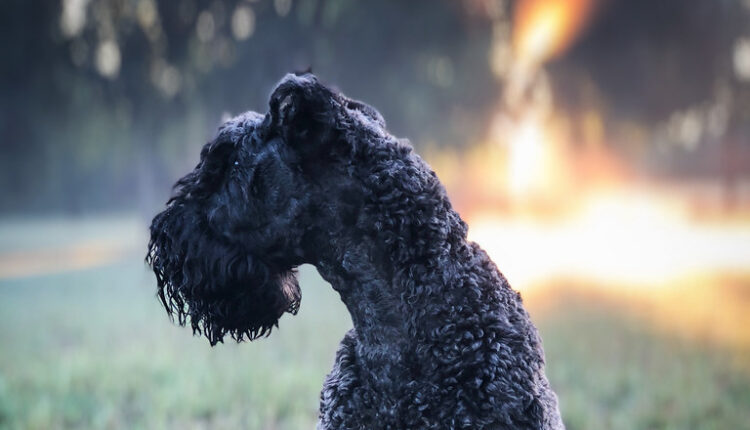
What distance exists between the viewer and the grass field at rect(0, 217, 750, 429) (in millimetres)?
5891

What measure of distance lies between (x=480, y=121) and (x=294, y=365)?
956 cm

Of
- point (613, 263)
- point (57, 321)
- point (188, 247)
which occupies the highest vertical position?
point (613, 263)

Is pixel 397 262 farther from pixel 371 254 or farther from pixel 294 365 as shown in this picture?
pixel 294 365

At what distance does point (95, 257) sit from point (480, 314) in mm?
22252

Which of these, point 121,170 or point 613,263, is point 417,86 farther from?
point 121,170

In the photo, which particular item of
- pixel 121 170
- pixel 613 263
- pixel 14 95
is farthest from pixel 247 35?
pixel 121 170

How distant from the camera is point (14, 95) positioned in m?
14.3

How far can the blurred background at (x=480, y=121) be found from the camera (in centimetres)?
985

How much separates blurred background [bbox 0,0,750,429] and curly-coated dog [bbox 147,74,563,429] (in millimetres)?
5673

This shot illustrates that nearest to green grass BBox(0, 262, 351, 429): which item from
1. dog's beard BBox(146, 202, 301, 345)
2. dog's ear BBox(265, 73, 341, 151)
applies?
dog's beard BBox(146, 202, 301, 345)

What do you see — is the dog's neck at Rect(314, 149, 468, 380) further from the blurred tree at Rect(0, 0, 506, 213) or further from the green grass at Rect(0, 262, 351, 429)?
the blurred tree at Rect(0, 0, 506, 213)

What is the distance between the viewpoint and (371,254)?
2.37 metres

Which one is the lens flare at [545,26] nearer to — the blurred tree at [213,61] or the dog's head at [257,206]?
the blurred tree at [213,61]

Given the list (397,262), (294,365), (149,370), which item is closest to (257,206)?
(397,262)
